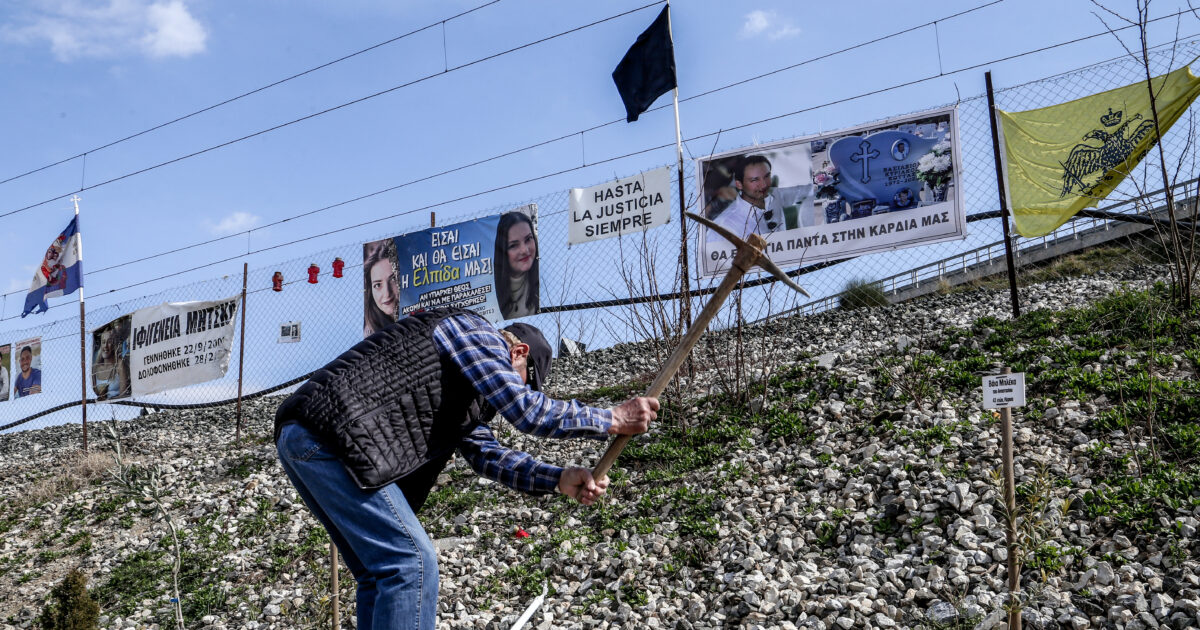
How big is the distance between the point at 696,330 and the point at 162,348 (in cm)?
996

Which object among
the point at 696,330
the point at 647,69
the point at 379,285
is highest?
the point at 647,69

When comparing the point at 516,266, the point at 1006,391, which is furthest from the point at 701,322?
the point at 516,266

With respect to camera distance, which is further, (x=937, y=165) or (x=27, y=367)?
(x=27, y=367)

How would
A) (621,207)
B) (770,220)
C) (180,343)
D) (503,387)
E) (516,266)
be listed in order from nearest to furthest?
(503,387) → (770,220) → (621,207) → (516,266) → (180,343)

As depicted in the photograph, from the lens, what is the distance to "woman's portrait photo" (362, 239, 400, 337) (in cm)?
974

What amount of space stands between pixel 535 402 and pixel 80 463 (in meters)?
8.67

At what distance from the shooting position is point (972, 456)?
4926mm

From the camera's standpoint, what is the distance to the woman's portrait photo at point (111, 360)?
1141cm

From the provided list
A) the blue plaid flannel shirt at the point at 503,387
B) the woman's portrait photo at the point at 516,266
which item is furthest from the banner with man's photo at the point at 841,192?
the blue plaid flannel shirt at the point at 503,387

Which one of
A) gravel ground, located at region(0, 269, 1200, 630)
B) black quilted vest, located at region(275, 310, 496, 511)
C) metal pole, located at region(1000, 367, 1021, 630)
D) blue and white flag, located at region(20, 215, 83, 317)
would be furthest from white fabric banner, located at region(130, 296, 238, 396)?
metal pole, located at region(1000, 367, 1021, 630)

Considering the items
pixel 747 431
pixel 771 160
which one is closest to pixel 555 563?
pixel 747 431

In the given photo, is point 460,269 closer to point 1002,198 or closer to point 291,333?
point 291,333

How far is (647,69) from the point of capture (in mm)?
8789

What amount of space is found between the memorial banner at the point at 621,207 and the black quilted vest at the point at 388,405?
17.4ft
